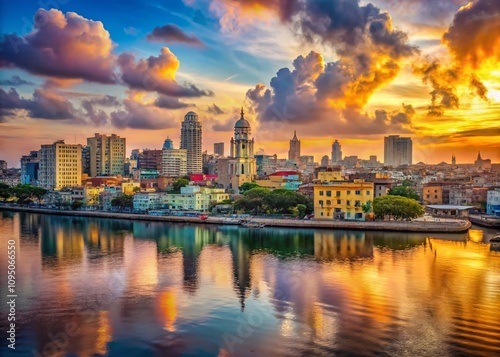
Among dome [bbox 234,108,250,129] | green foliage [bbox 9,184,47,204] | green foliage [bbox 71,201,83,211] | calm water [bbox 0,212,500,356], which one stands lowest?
calm water [bbox 0,212,500,356]

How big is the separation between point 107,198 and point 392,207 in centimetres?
1860

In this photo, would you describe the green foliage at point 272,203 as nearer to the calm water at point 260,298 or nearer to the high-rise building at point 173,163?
the calm water at point 260,298

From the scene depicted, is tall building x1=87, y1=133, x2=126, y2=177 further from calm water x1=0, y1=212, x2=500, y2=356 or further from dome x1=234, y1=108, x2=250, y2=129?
calm water x1=0, y1=212, x2=500, y2=356

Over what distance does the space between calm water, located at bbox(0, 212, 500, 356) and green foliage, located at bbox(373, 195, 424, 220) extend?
3.12 metres

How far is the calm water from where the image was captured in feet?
24.7

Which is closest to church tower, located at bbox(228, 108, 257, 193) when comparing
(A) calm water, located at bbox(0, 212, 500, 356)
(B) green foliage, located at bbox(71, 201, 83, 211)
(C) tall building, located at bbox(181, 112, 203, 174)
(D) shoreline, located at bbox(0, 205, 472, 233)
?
(B) green foliage, located at bbox(71, 201, 83, 211)

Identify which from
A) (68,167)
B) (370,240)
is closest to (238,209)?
(370,240)

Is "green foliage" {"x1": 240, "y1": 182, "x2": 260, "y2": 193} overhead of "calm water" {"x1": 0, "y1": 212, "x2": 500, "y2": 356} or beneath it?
overhead

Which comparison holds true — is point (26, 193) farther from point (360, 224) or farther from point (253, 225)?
point (360, 224)

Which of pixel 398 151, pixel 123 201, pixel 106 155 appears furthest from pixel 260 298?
pixel 398 151

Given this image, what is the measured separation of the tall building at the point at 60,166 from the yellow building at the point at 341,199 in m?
27.2

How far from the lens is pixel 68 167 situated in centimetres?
4331

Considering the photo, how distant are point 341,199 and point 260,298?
12708mm

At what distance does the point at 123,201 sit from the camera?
30594 mm
